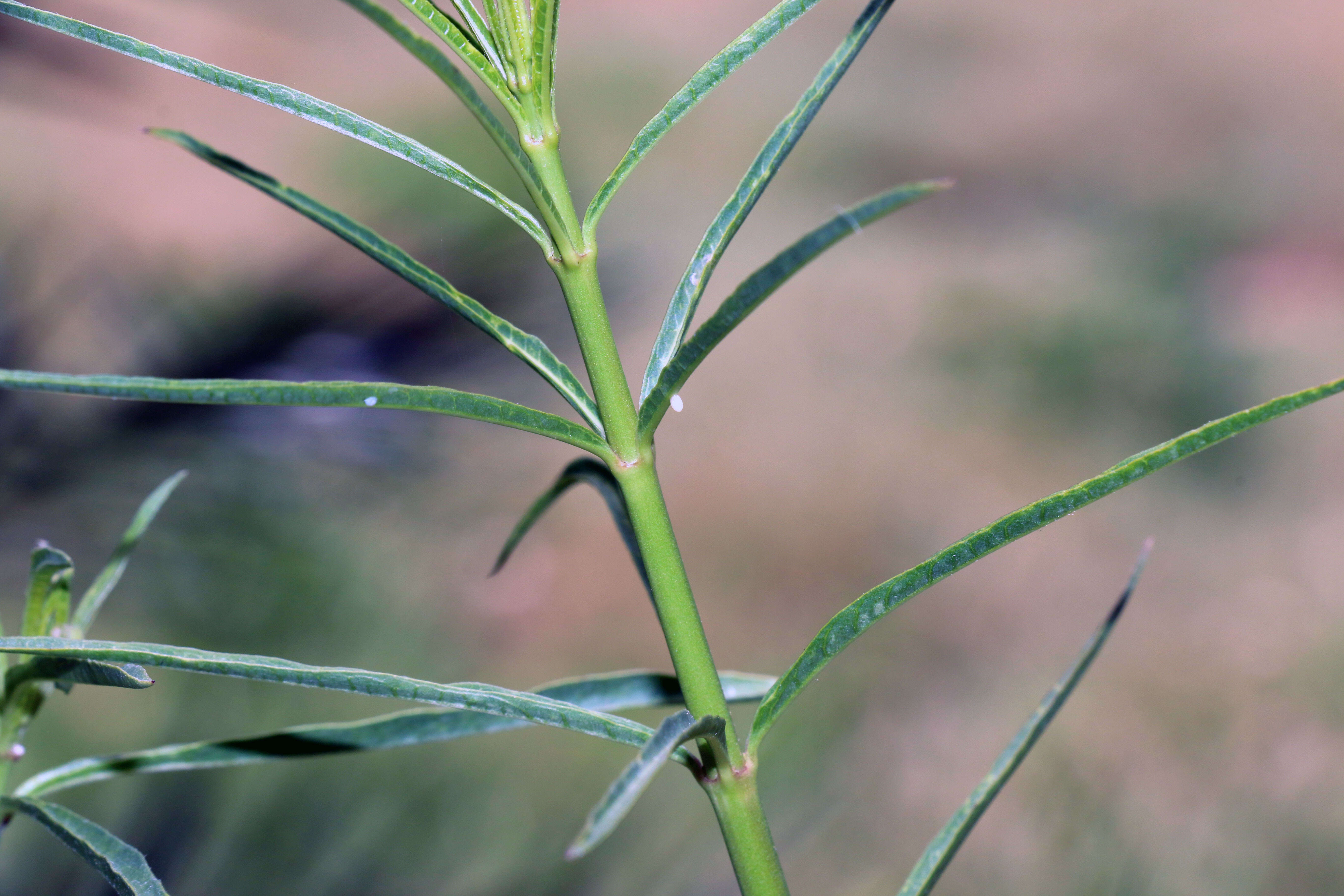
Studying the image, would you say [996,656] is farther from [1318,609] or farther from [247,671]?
[247,671]

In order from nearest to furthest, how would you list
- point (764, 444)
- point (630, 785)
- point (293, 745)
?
point (630, 785) < point (293, 745) < point (764, 444)

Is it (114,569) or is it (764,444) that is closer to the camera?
(114,569)

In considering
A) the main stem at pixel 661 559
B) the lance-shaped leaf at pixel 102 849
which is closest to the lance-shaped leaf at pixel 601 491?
the main stem at pixel 661 559

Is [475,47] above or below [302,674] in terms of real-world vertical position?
above

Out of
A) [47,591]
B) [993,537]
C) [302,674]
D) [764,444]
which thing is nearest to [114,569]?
[47,591]

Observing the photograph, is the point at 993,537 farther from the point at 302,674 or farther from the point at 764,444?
the point at 764,444

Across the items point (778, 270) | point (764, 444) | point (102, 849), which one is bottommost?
point (102, 849)
